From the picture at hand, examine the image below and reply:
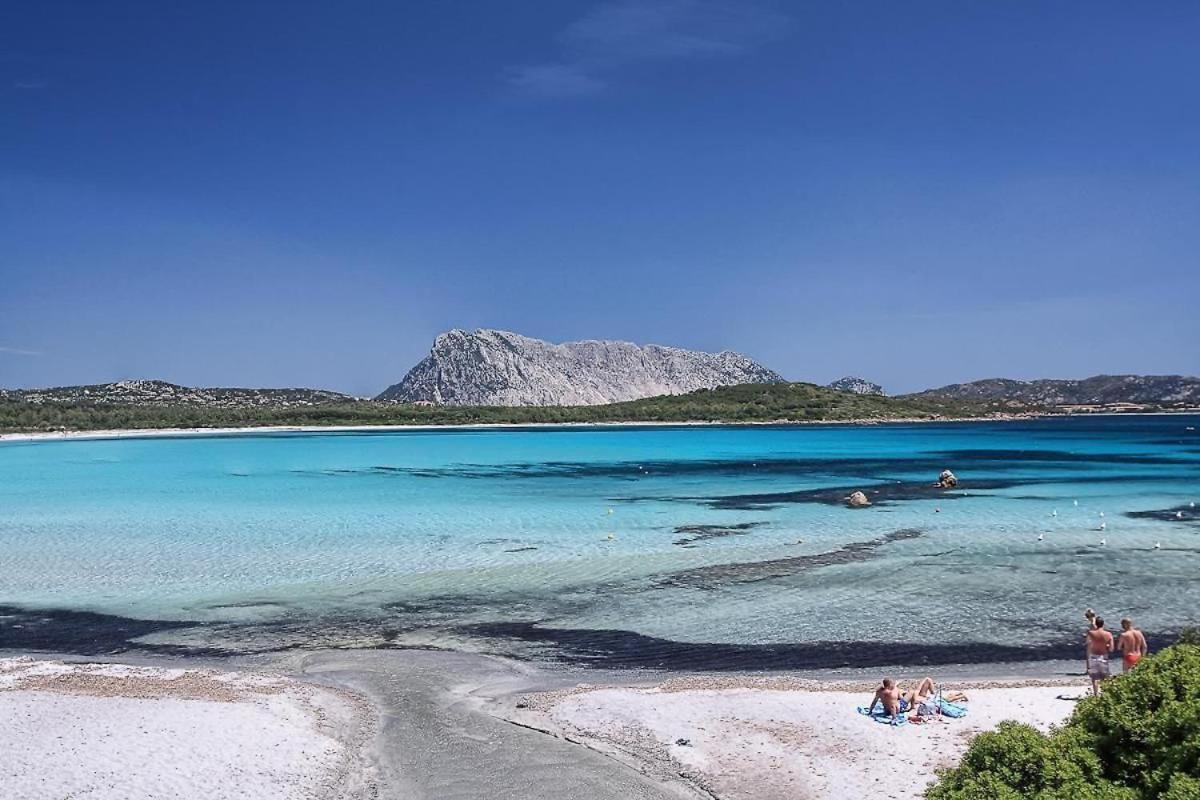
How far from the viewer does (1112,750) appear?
6848mm

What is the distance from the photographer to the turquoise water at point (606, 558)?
760 inches

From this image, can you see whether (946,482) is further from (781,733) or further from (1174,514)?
(781,733)

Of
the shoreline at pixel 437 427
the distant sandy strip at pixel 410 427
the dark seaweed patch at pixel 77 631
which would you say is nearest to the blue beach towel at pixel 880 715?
the dark seaweed patch at pixel 77 631

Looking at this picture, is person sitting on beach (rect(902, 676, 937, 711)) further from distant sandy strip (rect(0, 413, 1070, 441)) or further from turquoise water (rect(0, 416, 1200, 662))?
distant sandy strip (rect(0, 413, 1070, 441))

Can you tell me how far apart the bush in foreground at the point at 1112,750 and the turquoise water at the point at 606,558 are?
10418 millimetres

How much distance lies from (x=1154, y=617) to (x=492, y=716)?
573 inches

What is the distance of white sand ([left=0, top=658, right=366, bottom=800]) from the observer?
10.8 metres

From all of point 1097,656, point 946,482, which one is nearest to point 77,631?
point 1097,656

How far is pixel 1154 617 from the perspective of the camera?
1927 cm

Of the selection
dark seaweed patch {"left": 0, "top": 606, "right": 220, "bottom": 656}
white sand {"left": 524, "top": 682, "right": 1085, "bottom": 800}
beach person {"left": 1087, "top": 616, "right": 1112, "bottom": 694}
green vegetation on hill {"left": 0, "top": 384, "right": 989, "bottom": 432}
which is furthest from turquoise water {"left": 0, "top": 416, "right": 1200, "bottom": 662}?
green vegetation on hill {"left": 0, "top": 384, "right": 989, "bottom": 432}

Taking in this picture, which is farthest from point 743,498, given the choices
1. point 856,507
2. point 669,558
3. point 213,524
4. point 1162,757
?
point 1162,757

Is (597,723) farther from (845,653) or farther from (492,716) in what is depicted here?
(845,653)

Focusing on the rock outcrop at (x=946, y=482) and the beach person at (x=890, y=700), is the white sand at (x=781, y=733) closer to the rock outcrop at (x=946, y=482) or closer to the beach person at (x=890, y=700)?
the beach person at (x=890, y=700)

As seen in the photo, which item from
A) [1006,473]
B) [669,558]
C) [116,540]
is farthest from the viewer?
[1006,473]
